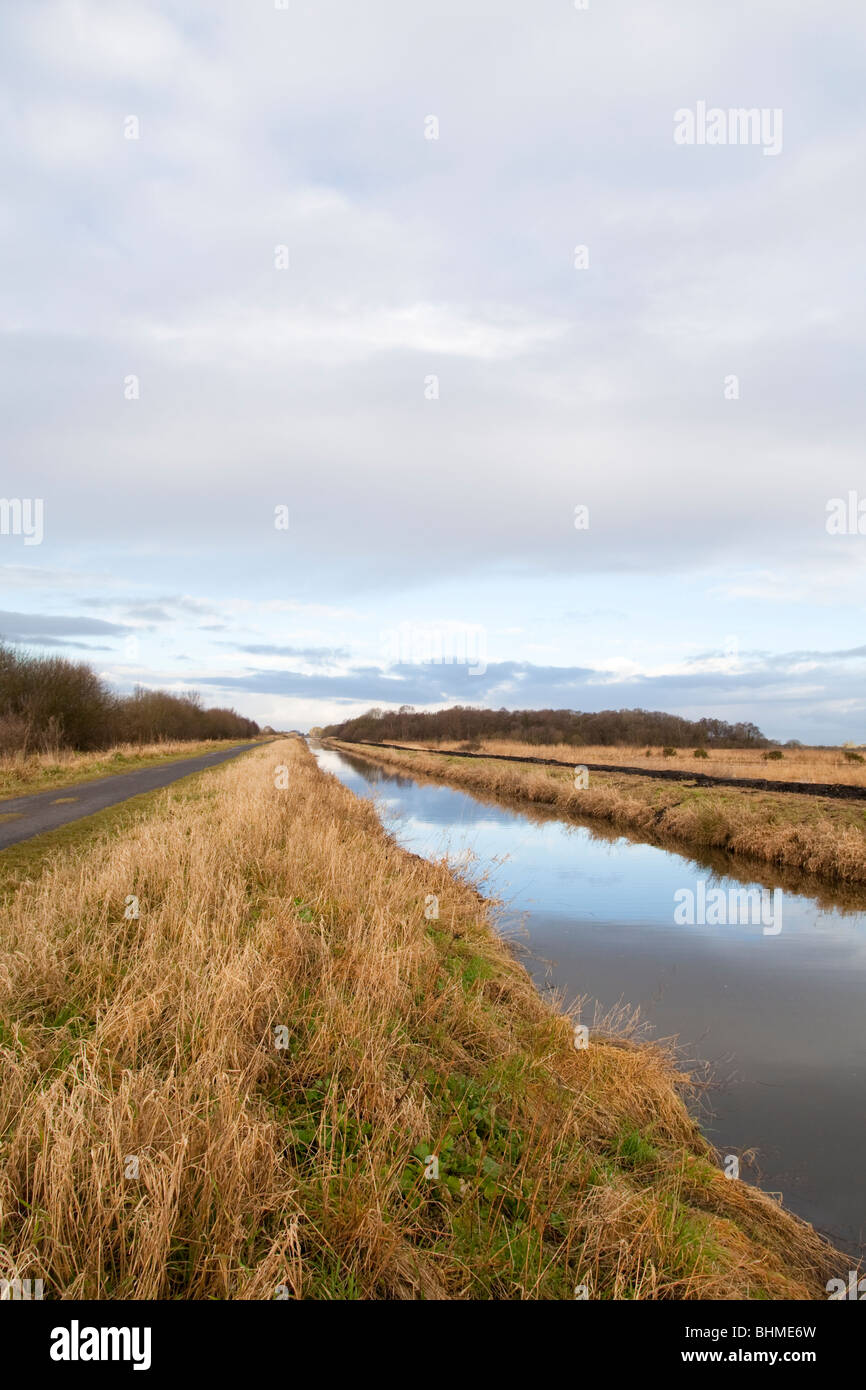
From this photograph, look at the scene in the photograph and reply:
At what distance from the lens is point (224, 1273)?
8.85ft

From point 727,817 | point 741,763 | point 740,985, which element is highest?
point 741,763

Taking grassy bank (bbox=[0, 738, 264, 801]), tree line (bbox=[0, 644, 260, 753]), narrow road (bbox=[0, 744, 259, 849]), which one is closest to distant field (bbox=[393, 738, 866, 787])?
narrow road (bbox=[0, 744, 259, 849])

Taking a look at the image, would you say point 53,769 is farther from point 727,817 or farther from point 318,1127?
point 318,1127

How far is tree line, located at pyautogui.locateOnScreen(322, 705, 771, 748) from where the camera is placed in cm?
7412

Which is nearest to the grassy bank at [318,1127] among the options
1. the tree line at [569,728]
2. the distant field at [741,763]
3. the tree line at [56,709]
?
the distant field at [741,763]

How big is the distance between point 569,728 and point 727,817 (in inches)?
2940

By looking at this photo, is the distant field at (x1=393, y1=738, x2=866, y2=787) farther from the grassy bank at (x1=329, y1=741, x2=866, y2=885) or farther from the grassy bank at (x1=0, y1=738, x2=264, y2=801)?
the grassy bank at (x1=0, y1=738, x2=264, y2=801)

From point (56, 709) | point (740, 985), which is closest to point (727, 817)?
point (740, 985)

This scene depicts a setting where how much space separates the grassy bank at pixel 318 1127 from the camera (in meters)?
2.92

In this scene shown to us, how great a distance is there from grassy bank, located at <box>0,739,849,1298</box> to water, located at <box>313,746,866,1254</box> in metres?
0.60

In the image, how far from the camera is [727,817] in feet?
61.4

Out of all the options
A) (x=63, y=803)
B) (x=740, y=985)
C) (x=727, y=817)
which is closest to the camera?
(x=740, y=985)

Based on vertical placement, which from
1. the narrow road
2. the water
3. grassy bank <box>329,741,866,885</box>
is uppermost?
the narrow road

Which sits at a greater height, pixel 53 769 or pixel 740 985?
pixel 53 769
